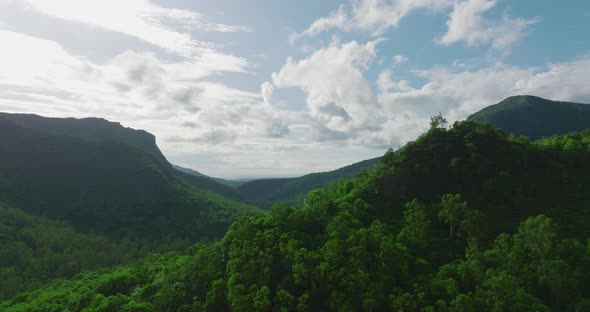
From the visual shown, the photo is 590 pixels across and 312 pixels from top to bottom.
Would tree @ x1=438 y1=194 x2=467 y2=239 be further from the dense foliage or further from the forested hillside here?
the dense foliage

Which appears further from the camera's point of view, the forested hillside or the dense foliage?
the dense foliage

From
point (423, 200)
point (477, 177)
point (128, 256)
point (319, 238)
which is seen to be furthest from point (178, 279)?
point (128, 256)

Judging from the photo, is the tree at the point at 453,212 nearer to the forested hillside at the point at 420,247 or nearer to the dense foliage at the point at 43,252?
the forested hillside at the point at 420,247

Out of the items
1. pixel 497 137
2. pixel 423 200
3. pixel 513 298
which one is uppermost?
pixel 497 137

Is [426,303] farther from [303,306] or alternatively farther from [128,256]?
[128,256]

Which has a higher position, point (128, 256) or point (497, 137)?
point (497, 137)

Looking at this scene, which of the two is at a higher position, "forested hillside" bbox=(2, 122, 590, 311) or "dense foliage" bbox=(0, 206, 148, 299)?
"forested hillside" bbox=(2, 122, 590, 311)

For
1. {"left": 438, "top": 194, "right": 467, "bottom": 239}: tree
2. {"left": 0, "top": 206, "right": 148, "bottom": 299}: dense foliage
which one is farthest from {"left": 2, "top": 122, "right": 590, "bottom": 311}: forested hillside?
{"left": 0, "top": 206, "right": 148, "bottom": 299}: dense foliage

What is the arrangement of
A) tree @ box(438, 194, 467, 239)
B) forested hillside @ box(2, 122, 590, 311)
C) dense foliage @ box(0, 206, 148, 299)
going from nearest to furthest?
Result: forested hillside @ box(2, 122, 590, 311)
tree @ box(438, 194, 467, 239)
dense foliage @ box(0, 206, 148, 299)
